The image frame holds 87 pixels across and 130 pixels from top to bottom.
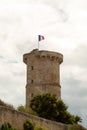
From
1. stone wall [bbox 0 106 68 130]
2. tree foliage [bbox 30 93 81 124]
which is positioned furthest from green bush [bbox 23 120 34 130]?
tree foliage [bbox 30 93 81 124]

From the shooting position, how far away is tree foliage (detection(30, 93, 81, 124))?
50.4 metres

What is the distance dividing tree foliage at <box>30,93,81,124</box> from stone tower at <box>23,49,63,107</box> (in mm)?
10319

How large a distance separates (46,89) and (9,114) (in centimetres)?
3080

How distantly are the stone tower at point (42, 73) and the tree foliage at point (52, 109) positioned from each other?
1032 cm

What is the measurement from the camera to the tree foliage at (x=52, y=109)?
5038 cm

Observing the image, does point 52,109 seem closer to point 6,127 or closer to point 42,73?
point 42,73

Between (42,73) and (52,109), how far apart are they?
42.5 ft

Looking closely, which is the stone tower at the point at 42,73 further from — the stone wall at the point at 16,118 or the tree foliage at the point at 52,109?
the stone wall at the point at 16,118

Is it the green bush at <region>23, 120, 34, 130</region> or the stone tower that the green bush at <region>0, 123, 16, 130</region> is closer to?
the green bush at <region>23, 120, 34, 130</region>

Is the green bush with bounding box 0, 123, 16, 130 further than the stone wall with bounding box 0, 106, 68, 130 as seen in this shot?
No

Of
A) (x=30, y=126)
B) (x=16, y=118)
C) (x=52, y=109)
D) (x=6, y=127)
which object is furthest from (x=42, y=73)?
(x=6, y=127)

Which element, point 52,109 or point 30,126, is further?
point 52,109

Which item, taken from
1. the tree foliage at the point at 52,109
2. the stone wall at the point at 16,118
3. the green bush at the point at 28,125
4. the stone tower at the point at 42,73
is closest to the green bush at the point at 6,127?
the stone wall at the point at 16,118

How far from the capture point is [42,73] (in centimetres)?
6328
